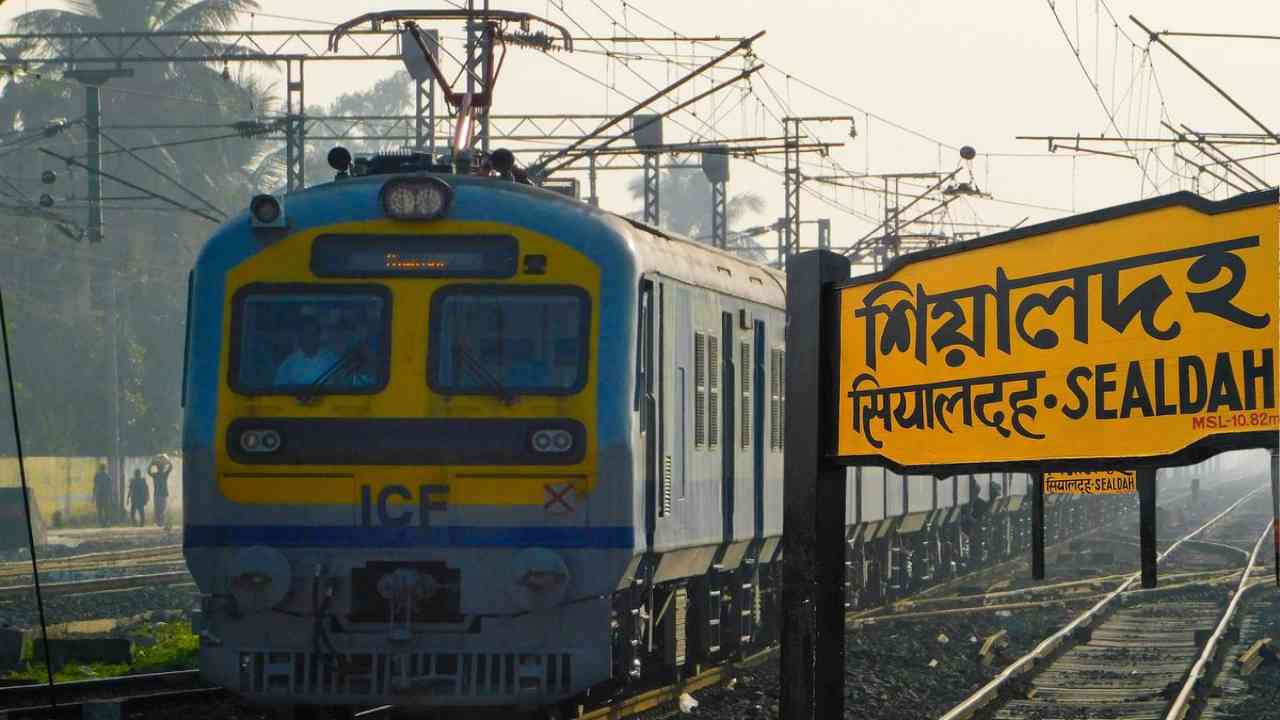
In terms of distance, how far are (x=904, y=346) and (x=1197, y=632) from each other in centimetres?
1442

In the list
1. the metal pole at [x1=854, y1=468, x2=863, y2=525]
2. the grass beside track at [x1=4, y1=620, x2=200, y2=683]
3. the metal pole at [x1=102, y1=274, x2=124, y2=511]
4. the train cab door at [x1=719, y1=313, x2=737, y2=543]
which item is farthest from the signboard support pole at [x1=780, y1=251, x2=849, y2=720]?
the metal pole at [x1=102, y1=274, x2=124, y2=511]

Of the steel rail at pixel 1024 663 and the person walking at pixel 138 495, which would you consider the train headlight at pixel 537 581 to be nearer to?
the steel rail at pixel 1024 663

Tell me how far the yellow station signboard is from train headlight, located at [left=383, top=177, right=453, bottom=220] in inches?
208

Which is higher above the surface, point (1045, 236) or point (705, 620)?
point (1045, 236)

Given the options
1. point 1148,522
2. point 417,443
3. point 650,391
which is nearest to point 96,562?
point 650,391

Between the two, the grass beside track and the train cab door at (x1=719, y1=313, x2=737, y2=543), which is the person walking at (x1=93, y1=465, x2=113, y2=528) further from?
the train cab door at (x1=719, y1=313, x2=737, y2=543)

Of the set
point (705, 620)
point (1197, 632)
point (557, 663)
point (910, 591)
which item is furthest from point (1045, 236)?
point (910, 591)

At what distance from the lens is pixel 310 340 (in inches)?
411

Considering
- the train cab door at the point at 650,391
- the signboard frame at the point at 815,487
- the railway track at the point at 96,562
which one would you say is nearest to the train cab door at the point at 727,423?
the train cab door at the point at 650,391

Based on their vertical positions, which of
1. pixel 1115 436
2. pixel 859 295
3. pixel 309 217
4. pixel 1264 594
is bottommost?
pixel 1264 594

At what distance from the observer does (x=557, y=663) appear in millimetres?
10070

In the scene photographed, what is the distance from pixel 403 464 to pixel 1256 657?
9.25 m

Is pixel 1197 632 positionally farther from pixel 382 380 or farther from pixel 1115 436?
pixel 1115 436

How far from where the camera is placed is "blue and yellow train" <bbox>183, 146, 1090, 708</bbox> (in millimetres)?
10070
